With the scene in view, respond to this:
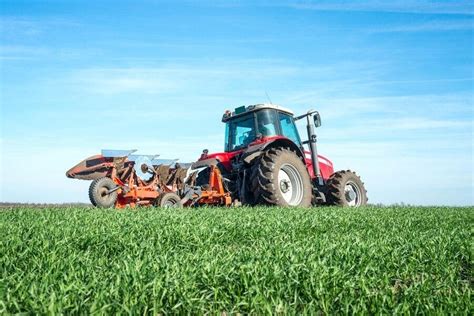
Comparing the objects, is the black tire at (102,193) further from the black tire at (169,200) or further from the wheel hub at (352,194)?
the wheel hub at (352,194)

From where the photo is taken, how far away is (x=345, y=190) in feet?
35.5

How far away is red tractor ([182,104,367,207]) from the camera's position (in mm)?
8711

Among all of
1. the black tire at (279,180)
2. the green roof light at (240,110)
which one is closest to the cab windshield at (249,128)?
the green roof light at (240,110)

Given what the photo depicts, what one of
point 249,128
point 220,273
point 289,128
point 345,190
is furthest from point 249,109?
point 220,273

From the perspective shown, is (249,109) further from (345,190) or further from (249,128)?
(345,190)

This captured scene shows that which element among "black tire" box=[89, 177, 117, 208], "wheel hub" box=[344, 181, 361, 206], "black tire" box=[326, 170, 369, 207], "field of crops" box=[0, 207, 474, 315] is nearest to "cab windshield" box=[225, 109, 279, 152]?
"black tire" box=[326, 170, 369, 207]

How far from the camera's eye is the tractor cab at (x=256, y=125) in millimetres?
9703

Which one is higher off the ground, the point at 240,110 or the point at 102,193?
the point at 240,110

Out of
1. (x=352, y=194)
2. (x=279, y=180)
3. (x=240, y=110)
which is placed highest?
(x=240, y=110)

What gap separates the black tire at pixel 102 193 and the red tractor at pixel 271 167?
5.01 feet

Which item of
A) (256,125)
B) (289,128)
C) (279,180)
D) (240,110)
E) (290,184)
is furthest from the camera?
(289,128)

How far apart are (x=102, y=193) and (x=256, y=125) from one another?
12.2ft

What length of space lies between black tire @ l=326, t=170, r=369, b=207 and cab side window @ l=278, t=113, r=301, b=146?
50.7 inches

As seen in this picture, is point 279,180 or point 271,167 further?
point 279,180
